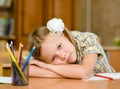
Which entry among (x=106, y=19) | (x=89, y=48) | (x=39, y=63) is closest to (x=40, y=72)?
(x=39, y=63)

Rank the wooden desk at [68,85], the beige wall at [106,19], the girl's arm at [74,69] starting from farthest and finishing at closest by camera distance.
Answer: the beige wall at [106,19] → the girl's arm at [74,69] → the wooden desk at [68,85]

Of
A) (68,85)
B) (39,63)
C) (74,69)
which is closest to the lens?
(68,85)

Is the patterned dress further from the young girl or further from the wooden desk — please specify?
the wooden desk

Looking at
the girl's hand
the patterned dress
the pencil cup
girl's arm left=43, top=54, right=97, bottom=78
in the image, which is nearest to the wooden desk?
the pencil cup

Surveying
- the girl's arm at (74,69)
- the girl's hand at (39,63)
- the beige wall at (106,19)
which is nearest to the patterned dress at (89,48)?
the girl's arm at (74,69)

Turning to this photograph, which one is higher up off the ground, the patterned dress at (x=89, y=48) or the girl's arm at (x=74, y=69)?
the patterned dress at (x=89, y=48)

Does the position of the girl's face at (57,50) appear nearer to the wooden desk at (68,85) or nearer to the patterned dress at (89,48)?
the patterned dress at (89,48)

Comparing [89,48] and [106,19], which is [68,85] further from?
[106,19]

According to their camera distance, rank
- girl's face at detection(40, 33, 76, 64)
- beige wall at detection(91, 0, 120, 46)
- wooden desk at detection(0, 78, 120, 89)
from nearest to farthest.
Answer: wooden desk at detection(0, 78, 120, 89), girl's face at detection(40, 33, 76, 64), beige wall at detection(91, 0, 120, 46)

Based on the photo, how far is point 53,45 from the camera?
Result: 1761 millimetres

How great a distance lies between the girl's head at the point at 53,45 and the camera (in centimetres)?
176

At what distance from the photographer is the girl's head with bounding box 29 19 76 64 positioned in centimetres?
176

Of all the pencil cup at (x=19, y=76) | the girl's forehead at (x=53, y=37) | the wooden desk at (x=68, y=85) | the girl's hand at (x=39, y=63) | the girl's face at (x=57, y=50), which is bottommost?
the wooden desk at (x=68, y=85)

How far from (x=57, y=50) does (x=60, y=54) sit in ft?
0.08
